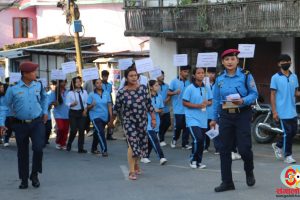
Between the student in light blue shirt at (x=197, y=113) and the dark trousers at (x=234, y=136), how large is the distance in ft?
7.85

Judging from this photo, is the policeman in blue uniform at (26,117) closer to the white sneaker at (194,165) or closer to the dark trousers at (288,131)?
the white sneaker at (194,165)

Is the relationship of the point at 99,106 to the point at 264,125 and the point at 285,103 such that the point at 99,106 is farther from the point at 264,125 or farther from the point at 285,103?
the point at 285,103

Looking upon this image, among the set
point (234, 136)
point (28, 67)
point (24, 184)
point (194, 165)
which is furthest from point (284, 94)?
point (24, 184)

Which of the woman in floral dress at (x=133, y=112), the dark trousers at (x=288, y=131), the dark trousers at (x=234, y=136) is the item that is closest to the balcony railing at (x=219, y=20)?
the dark trousers at (x=288, y=131)

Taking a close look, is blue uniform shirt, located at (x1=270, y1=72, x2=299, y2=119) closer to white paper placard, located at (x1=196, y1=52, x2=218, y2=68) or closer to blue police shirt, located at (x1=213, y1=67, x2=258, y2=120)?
white paper placard, located at (x1=196, y1=52, x2=218, y2=68)

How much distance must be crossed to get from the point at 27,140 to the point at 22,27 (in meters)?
35.3

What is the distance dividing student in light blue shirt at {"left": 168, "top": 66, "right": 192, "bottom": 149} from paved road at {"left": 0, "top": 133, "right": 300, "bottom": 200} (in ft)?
3.34

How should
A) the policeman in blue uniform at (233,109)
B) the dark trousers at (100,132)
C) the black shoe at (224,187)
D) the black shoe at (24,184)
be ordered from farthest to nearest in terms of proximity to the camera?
the dark trousers at (100,132), the black shoe at (24,184), the black shoe at (224,187), the policeman in blue uniform at (233,109)

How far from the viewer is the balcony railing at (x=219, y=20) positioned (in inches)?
650

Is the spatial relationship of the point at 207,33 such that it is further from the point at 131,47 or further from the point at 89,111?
the point at 131,47

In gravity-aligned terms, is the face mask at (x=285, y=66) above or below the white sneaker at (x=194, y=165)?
above

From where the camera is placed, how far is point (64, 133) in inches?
620

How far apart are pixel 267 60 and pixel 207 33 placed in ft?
6.41

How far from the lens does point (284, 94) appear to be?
1108cm
